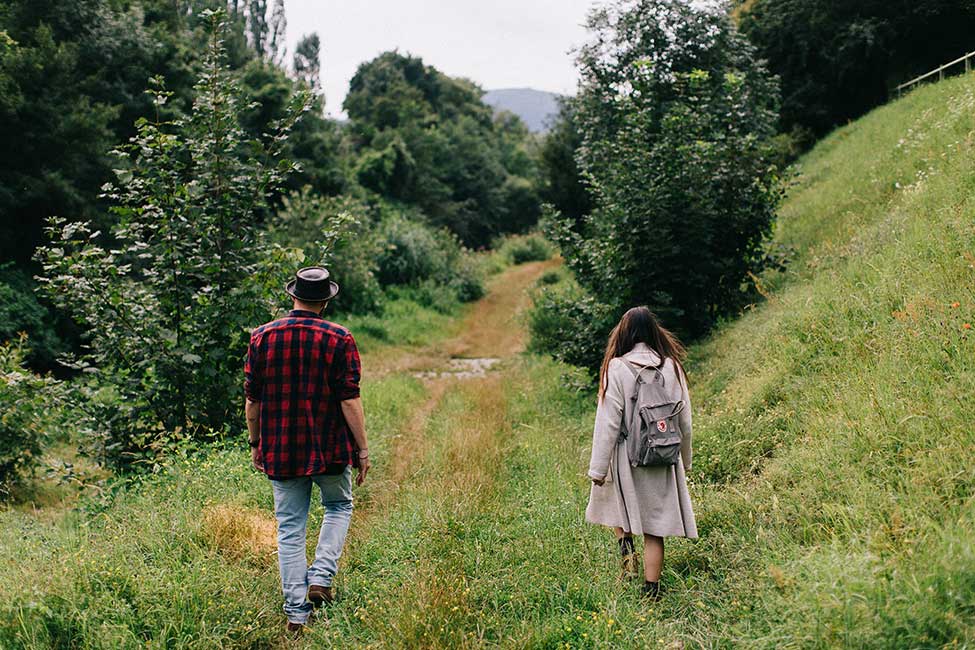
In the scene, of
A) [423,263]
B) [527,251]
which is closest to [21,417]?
[423,263]

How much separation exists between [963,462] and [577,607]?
7.59ft

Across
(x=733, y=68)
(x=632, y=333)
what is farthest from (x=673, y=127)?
(x=733, y=68)

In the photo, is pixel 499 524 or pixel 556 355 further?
pixel 556 355

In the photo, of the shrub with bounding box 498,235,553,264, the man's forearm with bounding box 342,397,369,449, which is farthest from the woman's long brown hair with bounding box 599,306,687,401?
the shrub with bounding box 498,235,553,264

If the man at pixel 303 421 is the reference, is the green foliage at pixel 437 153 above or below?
above

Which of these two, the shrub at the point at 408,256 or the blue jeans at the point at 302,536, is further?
the shrub at the point at 408,256

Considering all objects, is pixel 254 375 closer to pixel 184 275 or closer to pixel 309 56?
pixel 184 275

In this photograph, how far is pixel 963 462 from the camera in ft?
11.7

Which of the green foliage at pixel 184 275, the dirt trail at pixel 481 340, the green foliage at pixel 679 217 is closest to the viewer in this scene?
the green foliage at pixel 184 275

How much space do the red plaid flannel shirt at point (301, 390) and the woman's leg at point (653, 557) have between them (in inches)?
80.9

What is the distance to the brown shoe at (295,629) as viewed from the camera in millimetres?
3937

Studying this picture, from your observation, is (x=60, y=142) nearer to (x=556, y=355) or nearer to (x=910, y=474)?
(x=556, y=355)

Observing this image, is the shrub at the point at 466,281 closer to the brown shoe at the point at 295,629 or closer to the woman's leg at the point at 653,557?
the woman's leg at the point at 653,557

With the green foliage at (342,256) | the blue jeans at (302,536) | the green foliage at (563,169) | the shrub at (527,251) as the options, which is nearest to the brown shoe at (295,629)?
the blue jeans at (302,536)
